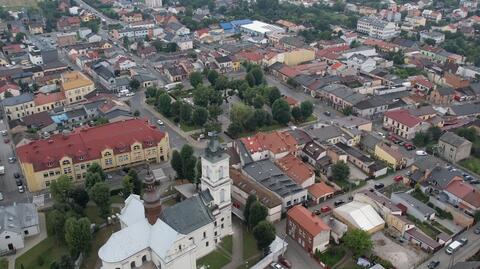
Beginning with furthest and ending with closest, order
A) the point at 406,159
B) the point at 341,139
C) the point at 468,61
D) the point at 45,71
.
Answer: the point at 468,61
the point at 45,71
the point at 341,139
the point at 406,159

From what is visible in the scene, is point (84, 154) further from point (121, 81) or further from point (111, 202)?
point (121, 81)

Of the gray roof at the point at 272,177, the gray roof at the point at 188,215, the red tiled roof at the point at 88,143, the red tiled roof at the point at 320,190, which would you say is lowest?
the red tiled roof at the point at 320,190

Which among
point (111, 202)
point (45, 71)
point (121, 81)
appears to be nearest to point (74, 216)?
point (111, 202)

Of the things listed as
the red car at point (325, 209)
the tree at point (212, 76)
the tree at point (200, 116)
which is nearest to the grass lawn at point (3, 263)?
the red car at point (325, 209)

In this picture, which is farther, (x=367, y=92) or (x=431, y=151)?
(x=367, y=92)

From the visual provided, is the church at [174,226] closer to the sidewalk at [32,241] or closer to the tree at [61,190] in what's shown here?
the tree at [61,190]
